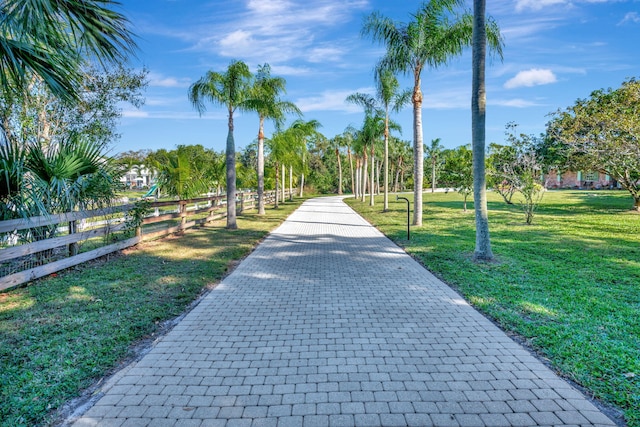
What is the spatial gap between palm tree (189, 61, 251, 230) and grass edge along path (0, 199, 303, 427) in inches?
215

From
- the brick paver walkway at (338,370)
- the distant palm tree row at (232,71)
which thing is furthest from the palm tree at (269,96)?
the brick paver walkway at (338,370)

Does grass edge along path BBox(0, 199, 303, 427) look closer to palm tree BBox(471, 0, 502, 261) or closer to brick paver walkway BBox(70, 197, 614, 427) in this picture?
brick paver walkway BBox(70, 197, 614, 427)

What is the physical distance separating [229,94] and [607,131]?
13.8 meters

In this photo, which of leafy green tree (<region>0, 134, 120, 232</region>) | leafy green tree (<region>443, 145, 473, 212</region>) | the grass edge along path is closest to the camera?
the grass edge along path

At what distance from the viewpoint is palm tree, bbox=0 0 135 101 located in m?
3.65

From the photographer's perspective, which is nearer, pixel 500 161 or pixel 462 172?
pixel 500 161

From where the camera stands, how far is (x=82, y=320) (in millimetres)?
4301

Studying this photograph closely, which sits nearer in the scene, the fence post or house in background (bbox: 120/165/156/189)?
the fence post

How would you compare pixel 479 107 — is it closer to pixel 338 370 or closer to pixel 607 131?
pixel 338 370

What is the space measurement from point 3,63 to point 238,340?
3770mm

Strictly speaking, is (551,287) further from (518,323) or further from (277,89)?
(277,89)

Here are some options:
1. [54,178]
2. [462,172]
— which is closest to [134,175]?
[54,178]

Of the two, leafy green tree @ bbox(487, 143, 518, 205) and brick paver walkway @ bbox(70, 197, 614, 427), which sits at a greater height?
leafy green tree @ bbox(487, 143, 518, 205)

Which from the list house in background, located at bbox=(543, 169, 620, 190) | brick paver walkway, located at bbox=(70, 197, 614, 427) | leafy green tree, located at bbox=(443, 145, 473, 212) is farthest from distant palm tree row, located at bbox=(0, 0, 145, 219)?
house in background, located at bbox=(543, 169, 620, 190)
